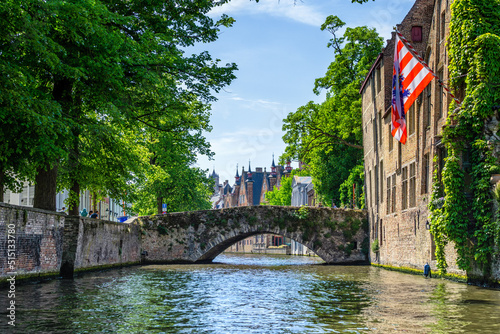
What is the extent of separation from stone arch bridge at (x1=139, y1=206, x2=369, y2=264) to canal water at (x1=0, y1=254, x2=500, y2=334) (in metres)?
17.0

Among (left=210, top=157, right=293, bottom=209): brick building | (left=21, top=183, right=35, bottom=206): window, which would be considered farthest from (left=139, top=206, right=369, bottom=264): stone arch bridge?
(left=210, top=157, right=293, bottom=209): brick building

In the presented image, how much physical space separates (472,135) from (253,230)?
1999cm

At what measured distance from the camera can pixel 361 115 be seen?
4209cm

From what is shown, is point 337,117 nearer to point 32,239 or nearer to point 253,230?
point 253,230

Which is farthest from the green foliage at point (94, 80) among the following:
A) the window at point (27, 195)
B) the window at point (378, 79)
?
the window at point (27, 195)

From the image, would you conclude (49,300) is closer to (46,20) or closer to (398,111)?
(46,20)

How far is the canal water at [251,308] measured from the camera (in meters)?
11.1

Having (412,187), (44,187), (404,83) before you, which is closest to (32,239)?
(44,187)

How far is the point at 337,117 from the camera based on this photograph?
43.3m

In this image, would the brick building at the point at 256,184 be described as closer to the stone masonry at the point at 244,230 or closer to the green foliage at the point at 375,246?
the stone masonry at the point at 244,230

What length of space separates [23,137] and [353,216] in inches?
985

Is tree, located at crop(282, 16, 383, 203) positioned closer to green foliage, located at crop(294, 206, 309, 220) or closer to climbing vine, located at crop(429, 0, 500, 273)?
green foliage, located at crop(294, 206, 309, 220)

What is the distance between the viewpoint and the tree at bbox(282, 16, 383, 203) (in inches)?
1655

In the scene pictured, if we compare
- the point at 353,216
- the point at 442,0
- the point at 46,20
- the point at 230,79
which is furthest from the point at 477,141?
the point at 353,216
